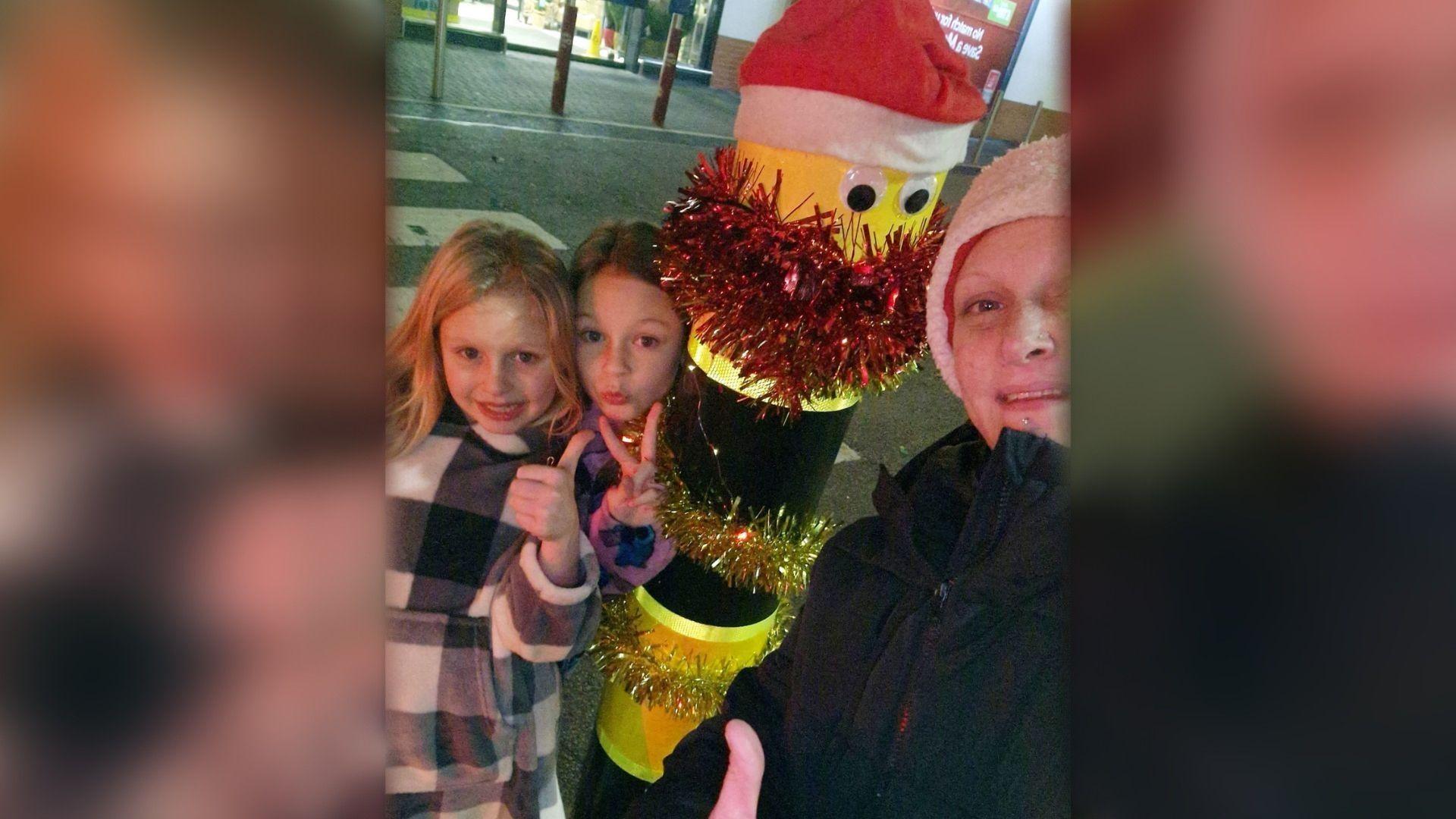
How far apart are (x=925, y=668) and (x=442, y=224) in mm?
527

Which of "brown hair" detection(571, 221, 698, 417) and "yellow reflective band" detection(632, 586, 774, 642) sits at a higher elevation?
"brown hair" detection(571, 221, 698, 417)

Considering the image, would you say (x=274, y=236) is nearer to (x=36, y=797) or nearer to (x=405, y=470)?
(x=36, y=797)

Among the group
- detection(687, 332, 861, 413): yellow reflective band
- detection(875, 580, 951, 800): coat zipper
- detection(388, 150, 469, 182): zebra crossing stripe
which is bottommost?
detection(875, 580, 951, 800): coat zipper

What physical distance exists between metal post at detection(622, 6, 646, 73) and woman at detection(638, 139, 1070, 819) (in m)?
0.43

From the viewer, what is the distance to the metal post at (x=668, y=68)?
3.13 feet

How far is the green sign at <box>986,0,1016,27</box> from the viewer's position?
47 cm

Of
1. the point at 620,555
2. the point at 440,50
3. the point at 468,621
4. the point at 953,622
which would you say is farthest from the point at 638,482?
the point at 440,50

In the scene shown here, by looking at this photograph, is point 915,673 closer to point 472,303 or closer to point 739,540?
point 739,540

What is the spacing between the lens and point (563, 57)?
847 millimetres

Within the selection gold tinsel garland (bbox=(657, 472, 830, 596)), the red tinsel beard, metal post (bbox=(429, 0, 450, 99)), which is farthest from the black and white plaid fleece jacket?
metal post (bbox=(429, 0, 450, 99))

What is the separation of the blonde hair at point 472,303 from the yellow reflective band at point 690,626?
15.6 inches

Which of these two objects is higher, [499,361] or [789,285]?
[789,285]

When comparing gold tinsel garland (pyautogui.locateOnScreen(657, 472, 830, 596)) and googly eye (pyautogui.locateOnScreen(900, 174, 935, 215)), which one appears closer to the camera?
googly eye (pyautogui.locateOnScreen(900, 174, 935, 215))

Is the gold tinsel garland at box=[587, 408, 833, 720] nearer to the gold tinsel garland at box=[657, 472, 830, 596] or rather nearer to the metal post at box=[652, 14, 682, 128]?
the gold tinsel garland at box=[657, 472, 830, 596]
